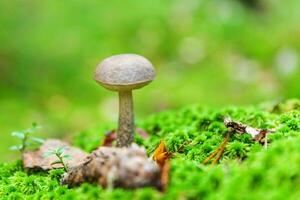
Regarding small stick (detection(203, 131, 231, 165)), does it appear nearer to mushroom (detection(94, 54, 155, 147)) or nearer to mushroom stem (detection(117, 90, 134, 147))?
mushroom (detection(94, 54, 155, 147))

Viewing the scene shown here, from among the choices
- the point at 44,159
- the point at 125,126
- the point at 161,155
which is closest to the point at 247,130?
the point at 161,155

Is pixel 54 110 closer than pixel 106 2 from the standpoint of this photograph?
Yes

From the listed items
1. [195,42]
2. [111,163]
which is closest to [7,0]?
[195,42]

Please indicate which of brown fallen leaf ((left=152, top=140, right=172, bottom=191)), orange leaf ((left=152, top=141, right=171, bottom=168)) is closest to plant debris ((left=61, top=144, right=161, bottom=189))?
brown fallen leaf ((left=152, top=140, right=172, bottom=191))

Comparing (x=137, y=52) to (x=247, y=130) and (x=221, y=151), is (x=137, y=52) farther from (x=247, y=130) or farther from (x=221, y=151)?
(x=221, y=151)

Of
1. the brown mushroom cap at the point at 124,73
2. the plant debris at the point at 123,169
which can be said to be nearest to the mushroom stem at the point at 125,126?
the brown mushroom cap at the point at 124,73

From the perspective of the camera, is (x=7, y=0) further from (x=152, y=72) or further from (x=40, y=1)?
(x=152, y=72)
